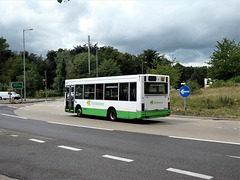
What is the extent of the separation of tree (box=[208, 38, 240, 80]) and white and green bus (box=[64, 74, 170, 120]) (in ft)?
127

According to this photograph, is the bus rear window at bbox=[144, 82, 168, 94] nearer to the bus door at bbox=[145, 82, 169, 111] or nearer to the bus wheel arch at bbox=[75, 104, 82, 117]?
the bus door at bbox=[145, 82, 169, 111]

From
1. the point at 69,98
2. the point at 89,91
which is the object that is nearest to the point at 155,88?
the point at 89,91

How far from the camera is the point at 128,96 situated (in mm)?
13844

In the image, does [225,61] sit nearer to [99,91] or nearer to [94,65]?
[94,65]

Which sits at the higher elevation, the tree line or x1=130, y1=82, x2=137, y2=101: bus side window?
the tree line

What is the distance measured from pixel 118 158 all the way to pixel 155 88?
815 cm

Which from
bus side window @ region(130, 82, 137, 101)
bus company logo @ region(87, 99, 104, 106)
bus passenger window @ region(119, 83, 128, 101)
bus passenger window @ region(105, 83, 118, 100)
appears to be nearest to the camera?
bus side window @ region(130, 82, 137, 101)

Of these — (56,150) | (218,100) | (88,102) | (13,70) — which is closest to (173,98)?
(218,100)

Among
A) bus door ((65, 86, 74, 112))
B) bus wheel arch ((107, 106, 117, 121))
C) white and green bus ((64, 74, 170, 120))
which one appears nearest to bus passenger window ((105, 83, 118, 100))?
white and green bus ((64, 74, 170, 120))

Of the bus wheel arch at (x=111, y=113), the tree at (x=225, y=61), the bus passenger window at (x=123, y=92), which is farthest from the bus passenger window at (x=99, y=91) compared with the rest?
the tree at (x=225, y=61)

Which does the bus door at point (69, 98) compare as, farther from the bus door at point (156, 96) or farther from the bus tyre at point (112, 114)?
the bus door at point (156, 96)

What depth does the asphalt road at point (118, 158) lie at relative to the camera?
498cm

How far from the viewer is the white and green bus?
1334 centimetres

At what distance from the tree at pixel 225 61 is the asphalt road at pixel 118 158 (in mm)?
44560
